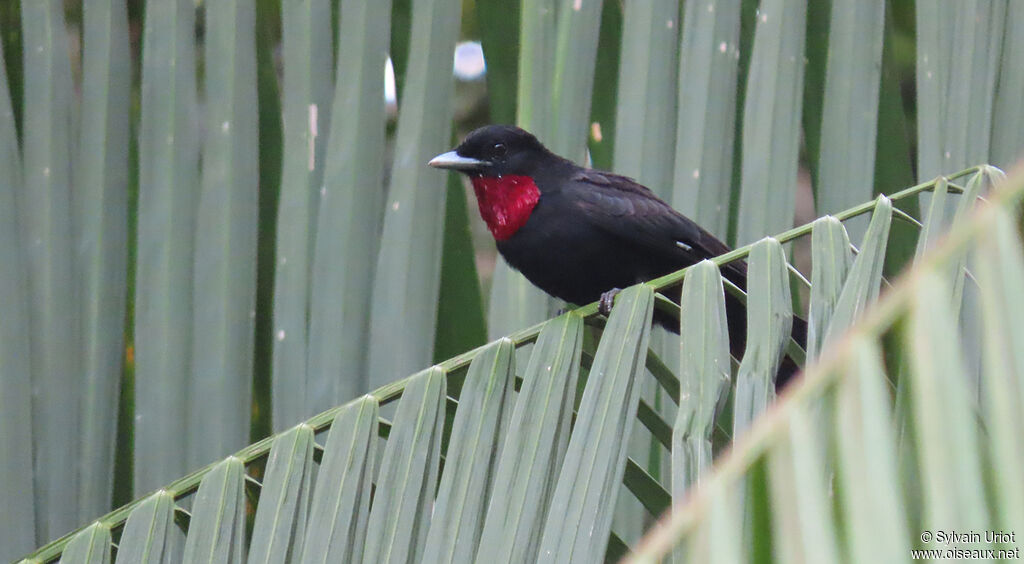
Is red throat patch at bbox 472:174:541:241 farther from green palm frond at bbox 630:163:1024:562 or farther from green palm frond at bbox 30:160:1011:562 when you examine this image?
green palm frond at bbox 630:163:1024:562

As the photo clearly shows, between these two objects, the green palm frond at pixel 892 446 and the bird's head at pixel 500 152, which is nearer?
the green palm frond at pixel 892 446

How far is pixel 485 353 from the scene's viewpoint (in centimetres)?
185

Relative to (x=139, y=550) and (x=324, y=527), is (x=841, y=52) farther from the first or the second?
(x=139, y=550)

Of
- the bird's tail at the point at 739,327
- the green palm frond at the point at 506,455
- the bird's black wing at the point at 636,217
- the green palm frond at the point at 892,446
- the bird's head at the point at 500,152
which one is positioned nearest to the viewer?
the green palm frond at the point at 892,446

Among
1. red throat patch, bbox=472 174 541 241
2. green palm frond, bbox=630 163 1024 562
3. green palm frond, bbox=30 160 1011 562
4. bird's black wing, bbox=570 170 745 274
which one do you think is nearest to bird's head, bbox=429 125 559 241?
red throat patch, bbox=472 174 541 241

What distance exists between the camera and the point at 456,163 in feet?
9.60

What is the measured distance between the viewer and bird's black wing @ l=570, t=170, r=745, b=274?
298 cm

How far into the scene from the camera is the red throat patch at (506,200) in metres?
3.24

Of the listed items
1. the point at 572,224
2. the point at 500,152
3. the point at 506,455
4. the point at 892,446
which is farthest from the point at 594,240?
the point at 892,446

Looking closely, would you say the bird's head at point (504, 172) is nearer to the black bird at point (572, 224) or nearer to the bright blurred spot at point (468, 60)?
the black bird at point (572, 224)

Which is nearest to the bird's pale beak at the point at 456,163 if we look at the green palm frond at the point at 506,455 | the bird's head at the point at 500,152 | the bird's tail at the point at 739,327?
the bird's head at the point at 500,152

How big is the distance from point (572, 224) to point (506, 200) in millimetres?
249

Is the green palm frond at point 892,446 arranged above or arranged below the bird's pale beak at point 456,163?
above

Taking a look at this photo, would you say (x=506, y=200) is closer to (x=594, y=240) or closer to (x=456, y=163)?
(x=594, y=240)
